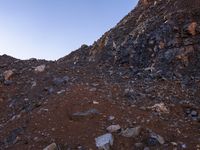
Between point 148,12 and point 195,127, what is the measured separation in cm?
1202

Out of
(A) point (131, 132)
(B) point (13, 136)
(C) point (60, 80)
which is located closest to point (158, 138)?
(A) point (131, 132)

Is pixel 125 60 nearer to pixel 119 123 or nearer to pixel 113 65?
pixel 113 65

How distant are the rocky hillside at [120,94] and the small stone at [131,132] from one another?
0.03m

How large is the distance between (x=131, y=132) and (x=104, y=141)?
813mm

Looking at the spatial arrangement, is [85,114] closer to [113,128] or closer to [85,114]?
[85,114]

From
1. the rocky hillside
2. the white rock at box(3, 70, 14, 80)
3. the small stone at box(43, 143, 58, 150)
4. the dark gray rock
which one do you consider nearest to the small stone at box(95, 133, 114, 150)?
the rocky hillside

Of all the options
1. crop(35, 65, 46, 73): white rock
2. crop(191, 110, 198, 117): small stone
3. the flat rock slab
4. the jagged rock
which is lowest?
crop(191, 110, 198, 117): small stone

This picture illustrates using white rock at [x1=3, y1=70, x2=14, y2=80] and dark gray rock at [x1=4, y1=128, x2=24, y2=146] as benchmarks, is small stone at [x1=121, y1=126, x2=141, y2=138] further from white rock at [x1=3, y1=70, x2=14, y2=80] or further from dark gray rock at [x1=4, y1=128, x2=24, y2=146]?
white rock at [x1=3, y1=70, x2=14, y2=80]

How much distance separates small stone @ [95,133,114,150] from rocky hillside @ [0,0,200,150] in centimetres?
3

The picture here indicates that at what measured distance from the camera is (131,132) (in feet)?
34.6

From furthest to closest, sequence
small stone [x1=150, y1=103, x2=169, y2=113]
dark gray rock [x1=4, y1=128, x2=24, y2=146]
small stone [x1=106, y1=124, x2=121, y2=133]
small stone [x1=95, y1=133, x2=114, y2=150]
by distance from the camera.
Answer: small stone [x1=150, y1=103, x2=169, y2=113] → dark gray rock [x1=4, y1=128, x2=24, y2=146] → small stone [x1=106, y1=124, x2=121, y2=133] → small stone [x1=95, y1=133, x2=114, y2=150]

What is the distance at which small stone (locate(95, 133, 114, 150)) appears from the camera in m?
10.1

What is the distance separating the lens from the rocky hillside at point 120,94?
10.6 metres

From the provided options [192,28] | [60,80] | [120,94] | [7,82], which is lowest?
[120,94]
